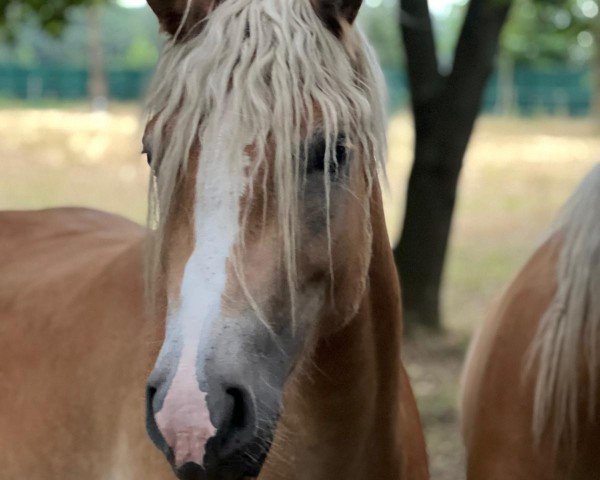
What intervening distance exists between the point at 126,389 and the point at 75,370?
8.3 inches

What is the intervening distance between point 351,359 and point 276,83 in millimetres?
720

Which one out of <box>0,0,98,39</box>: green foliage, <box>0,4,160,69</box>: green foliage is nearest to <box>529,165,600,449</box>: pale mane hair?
<box>0,0,98,39</box>: green foliage

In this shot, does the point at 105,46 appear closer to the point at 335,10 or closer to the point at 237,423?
the point at 335,10

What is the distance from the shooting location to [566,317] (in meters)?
2.87

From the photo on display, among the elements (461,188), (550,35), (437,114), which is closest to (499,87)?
(461,188)

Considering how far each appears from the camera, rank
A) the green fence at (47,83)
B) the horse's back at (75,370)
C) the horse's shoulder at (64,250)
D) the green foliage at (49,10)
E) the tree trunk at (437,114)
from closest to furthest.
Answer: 1. the horse's back at (75,370)
2. the horse's shoulder at (64,250)
3. the green foliage at (49,10)
4. the tree trunk at (437,114)
5. the green fence at (47,83)

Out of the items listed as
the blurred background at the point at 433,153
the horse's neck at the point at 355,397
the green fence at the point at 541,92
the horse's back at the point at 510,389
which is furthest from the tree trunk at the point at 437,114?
the green fence at the point at 541,92

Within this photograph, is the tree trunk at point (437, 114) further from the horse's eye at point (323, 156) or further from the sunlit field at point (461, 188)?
the horse's eye at point (323, 156)

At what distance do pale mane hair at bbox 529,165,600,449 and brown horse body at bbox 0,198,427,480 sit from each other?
41 centimetres

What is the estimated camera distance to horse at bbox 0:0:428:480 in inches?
68.9

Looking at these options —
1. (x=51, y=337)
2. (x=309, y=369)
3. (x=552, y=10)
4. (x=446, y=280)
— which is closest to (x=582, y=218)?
(x=309, y=369)

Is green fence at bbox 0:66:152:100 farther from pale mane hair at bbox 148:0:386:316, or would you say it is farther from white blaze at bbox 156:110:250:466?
white blaze at bbox 156:110:250:466

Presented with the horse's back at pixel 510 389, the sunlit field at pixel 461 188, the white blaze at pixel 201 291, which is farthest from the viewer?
the sunlit field at pixel 461 188

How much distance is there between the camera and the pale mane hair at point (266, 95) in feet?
6.23
